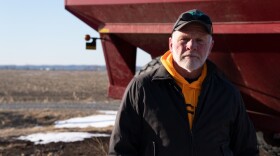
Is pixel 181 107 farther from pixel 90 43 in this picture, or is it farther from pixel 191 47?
pixel 90 43

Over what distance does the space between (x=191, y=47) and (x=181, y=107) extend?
278 mm

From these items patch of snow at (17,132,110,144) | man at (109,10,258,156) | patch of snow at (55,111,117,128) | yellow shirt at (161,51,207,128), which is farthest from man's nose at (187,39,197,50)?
patch of snow at (55,111,117,128)

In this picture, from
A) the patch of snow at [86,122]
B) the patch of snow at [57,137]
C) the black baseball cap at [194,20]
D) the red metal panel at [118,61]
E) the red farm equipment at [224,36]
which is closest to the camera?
the black baseball cap at [194,20]

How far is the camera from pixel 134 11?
15.4 ft

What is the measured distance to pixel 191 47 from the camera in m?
2.32

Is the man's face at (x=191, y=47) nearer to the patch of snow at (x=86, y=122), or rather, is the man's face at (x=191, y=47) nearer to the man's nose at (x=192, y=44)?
the man's nose at (x=192, y=44)

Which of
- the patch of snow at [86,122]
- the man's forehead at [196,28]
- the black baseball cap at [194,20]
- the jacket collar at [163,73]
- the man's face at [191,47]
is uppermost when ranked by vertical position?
the black baseball cap at [194,20]

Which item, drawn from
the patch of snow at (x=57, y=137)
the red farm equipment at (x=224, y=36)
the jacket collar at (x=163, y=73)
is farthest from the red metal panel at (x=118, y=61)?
the jacket collar at (x=163, y=73)

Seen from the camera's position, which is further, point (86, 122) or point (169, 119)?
point (86, 122)

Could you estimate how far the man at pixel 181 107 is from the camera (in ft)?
7.57

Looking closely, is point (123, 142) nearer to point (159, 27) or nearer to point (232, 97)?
point (232, 97)

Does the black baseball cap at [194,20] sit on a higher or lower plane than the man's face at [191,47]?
higher

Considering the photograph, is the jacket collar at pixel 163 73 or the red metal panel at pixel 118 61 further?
Result: the red metal panel at pixel 118 61

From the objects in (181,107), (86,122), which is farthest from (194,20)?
(86,122)
